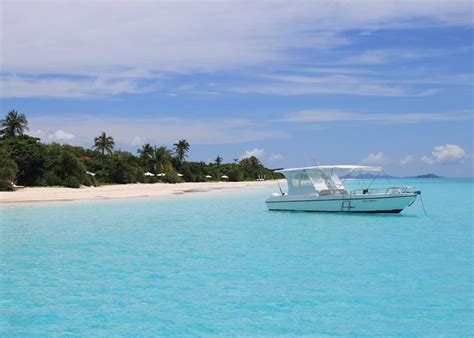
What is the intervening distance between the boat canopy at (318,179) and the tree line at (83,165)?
2291 centimetres

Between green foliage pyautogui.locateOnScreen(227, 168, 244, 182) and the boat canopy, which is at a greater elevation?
green foliage pyautogui.locateOnScreen(227, 168, 244, 182)

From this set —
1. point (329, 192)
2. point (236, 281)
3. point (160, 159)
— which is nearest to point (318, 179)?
point (329, 192)

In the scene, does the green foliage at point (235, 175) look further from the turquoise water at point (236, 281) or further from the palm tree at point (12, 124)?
the turquoise water at point (236, 281)

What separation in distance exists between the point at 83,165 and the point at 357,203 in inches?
1242

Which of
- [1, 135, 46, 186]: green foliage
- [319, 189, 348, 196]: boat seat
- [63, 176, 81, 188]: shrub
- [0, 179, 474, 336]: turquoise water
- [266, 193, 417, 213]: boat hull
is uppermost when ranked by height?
[1, 135, 46, 186]: green foliage

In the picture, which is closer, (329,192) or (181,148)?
(329,192)

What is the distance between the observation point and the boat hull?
24.4m

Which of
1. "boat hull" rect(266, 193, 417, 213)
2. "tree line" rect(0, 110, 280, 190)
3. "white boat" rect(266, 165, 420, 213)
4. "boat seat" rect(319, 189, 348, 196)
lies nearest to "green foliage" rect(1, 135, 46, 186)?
"tree line" rect(0, 110, 280, 190)

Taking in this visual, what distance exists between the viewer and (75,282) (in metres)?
10.0

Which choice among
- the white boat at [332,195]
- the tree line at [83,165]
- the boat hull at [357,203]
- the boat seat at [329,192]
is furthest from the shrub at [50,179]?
the boat seat at [329,192]

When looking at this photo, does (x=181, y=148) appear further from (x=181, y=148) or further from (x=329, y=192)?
(x=329, y=192)

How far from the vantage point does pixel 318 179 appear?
86.7 ft

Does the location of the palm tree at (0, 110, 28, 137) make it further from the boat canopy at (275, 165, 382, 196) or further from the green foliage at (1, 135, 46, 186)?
the boat canopy at (275, 165, 382, 196)

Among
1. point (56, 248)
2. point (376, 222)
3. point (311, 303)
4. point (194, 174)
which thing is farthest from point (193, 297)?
point (194, 174)
